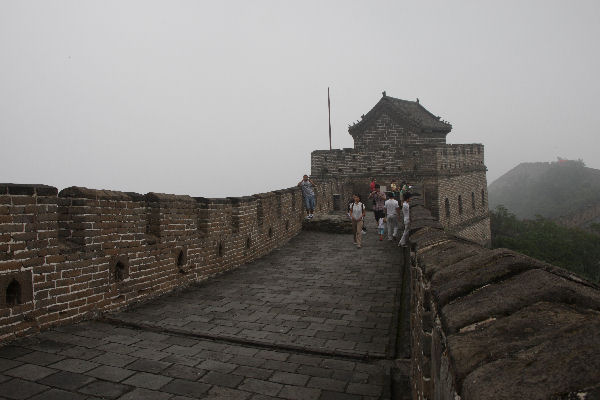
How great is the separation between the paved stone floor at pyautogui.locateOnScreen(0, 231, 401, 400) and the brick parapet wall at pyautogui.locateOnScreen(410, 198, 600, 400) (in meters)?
1.94

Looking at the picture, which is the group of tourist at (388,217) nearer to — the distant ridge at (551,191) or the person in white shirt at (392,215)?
the person in white shirt at (392,215)

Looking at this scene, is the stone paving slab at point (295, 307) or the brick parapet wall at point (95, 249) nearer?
the brick parapet wall at point (95, 249)

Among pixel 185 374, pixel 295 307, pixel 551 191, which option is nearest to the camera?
pixel 185 374

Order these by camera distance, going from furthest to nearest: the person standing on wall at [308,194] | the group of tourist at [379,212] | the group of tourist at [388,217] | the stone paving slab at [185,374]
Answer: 1. the person standing on wall at [308,194]
2. the group of tourist at [379,212]
3. the group of tourist at [388,217]
4. the stone paving slab at [185,374]

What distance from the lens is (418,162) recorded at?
23484 millimetres

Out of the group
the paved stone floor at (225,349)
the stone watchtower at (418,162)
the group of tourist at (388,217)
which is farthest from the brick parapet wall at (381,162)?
the paved stone floor at (225,349)

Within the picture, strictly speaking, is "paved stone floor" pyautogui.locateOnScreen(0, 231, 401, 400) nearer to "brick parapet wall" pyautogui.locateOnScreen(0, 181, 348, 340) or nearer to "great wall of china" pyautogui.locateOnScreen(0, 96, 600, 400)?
"brick parapet wall" pyautogui.locateOnScreen(0, 181, 348, 340)

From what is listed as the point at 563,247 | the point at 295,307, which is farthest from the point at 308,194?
the point at 563,247

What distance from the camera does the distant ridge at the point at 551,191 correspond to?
183ft

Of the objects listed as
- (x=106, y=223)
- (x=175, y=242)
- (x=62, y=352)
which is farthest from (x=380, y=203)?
(x=62, y=352)

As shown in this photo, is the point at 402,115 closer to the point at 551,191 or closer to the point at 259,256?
the point at 259,256

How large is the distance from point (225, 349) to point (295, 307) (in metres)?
1.82

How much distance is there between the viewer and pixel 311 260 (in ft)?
32.7

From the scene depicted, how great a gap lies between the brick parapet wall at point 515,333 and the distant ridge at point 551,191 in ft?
166
